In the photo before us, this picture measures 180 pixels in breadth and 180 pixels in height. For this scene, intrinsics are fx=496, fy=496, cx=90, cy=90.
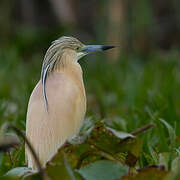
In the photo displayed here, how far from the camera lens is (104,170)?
4.72ft

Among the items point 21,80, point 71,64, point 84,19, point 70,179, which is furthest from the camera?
point 84,19

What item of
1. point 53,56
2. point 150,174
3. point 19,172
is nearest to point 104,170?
point 150,174

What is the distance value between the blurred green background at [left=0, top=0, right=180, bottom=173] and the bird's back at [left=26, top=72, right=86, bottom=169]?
328 millimetres

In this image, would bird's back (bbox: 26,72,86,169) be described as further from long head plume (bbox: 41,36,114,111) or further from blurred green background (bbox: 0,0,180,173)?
blurred green background (bbox: 0,0,180,173)

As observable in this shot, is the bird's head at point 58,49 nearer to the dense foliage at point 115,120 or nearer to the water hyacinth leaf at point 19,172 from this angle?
the dense foliage at point 115,120

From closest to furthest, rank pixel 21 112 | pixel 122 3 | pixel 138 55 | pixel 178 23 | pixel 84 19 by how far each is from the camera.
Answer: pixel 21 112, pixel 122 3, pixel 138 55, pixel 178 23, pixel 84 19

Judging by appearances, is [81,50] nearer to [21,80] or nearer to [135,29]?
[21,80]

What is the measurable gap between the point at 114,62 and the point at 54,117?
4524 mm

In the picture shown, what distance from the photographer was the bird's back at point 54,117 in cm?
165

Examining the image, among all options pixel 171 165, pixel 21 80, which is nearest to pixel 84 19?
pixel 21 80

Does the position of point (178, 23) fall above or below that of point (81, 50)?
below

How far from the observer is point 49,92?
1.73 metres

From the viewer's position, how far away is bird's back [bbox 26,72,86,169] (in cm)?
165

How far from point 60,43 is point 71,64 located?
0.10 metres
